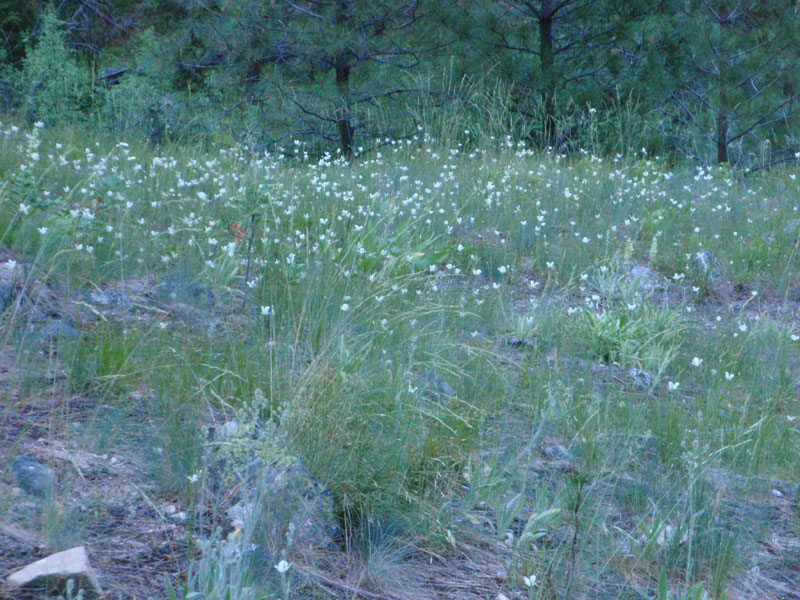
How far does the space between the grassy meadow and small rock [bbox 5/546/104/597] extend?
0.31ft

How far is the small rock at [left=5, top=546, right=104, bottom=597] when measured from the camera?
2031 mm

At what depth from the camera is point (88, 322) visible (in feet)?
12.1

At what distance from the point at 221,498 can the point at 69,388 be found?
0.89 meters

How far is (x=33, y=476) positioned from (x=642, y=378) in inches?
121

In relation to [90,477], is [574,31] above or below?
above

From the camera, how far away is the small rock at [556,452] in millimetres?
3367

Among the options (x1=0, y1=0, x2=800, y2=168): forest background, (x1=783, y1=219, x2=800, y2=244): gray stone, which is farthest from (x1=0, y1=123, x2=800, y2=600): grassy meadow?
(x1=0, y1=0, x2=800, y2=168): forest background

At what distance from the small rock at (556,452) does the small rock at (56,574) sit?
1914 millimetres

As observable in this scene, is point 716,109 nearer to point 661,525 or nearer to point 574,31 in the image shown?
point 574,31

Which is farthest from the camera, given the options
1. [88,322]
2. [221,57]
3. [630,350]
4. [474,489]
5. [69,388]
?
[221,57]

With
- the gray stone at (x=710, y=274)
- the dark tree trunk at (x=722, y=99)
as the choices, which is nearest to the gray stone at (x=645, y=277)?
the gray stone at (x=710, y=274)

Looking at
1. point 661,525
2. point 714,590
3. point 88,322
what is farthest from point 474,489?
point 88,322

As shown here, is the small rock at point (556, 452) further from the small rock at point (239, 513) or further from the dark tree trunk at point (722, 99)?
the dark tree trunk at point (722, 99)

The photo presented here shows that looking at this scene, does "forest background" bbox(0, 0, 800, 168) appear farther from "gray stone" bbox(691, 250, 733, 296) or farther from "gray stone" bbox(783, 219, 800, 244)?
"gray stone" bbox(691, 250, 733, 296)
